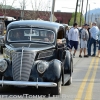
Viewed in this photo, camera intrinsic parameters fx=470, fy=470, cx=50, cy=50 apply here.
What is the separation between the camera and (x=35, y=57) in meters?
11.5

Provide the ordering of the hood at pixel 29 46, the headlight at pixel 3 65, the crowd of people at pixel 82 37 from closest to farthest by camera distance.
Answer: the headlight at pixel 3 65 → the hood at pixel 29 46 → the crowd of people at pixel 82 37

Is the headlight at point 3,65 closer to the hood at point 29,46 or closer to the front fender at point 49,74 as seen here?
the hood at point 29,46

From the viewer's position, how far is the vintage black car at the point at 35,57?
11133mm

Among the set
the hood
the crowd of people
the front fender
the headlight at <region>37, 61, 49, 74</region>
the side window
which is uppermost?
the side window

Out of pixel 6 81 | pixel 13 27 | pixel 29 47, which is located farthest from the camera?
pixel 13 27

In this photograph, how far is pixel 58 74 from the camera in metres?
11.2

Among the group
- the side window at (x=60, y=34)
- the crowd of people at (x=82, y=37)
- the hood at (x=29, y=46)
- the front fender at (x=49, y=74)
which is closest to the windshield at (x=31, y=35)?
the hood at (x=29, y=46)

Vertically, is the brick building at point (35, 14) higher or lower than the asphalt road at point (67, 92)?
lower

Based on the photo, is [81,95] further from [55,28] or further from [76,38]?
[76,38]

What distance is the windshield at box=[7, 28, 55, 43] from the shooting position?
41.2 ft

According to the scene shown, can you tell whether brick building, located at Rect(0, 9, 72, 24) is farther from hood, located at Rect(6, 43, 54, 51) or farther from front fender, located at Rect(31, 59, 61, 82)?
front fender, located at Rect(31, 59, 61, 82)

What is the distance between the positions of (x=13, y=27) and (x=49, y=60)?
5.14 feet

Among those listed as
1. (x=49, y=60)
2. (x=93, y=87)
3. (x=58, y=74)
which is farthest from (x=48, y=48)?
(x=93, y=87)

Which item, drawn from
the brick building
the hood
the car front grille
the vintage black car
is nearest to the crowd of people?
the vintage black car
